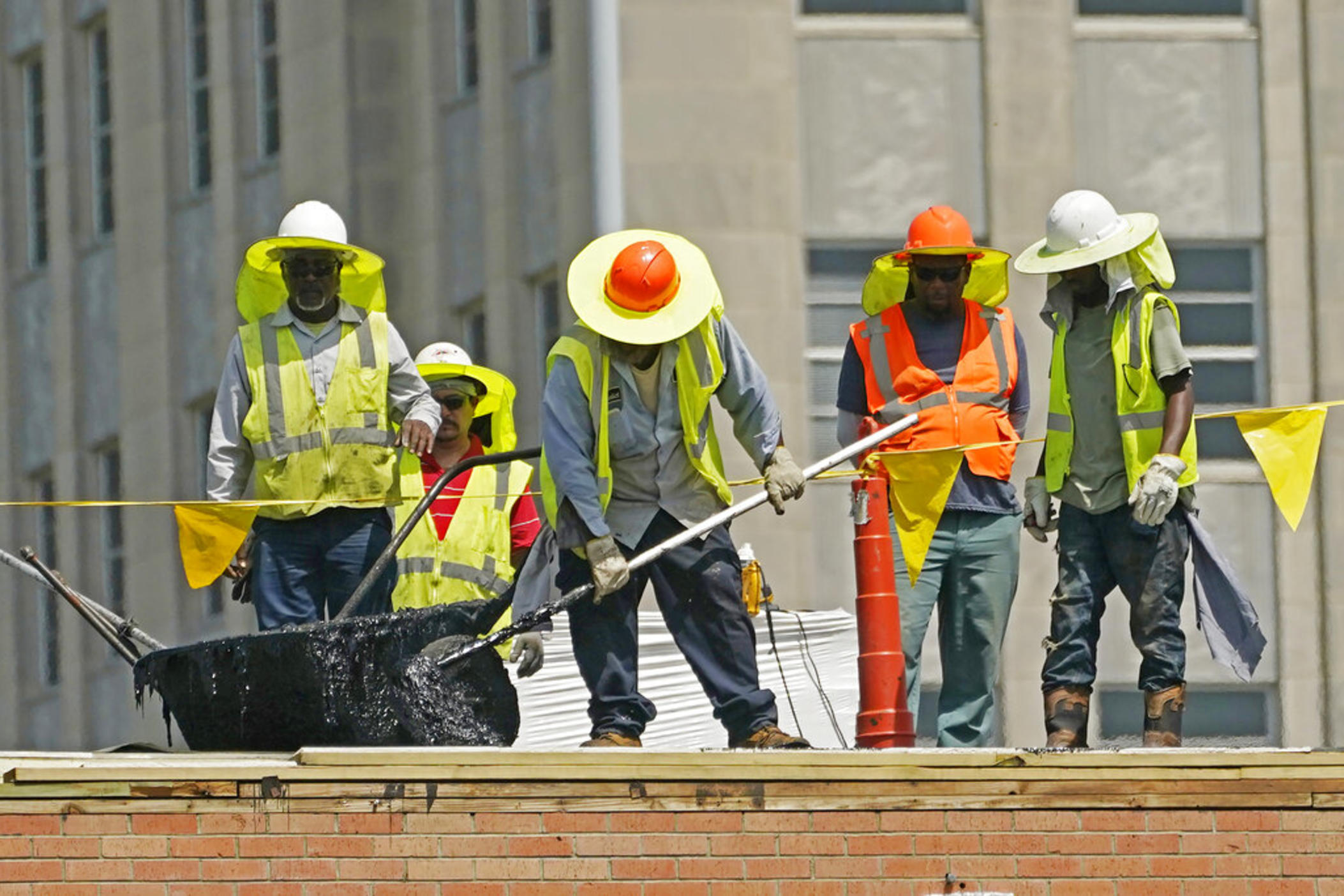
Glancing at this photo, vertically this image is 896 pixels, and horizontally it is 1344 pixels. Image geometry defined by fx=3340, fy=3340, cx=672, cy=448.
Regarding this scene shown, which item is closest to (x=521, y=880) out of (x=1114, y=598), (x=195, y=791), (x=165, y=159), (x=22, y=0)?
(x=195, y=791)

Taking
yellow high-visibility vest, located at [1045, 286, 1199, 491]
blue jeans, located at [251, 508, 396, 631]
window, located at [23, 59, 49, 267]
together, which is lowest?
blue jeans, located at [251, 508, 396, 631]

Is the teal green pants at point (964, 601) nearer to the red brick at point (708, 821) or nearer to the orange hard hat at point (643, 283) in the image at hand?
the orange hard hat at point (643, 283)

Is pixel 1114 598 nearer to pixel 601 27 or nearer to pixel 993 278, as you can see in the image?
pixel 601 27

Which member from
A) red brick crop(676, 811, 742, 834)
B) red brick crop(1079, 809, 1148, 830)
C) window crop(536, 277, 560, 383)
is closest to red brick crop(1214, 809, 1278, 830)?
red brick crop(1079, 809, 1148, 830)

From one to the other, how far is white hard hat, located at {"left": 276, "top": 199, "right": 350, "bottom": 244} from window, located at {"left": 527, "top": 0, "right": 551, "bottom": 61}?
1256 centimetres

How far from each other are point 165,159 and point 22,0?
4.11 metres

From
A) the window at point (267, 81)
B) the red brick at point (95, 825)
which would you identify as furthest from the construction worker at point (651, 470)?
the window at point (267, 81)

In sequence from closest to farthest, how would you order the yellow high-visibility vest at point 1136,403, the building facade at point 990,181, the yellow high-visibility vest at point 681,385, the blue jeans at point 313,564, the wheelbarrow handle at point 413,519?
the yellow high-visibility vest at point 681,385
the yellow high-visibility vest at point 1136,403
the wheelbarrow handle at point 413,519
the blue jeans at point 313,564
the building facade at point 990,181

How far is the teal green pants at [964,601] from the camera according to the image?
1223 cm

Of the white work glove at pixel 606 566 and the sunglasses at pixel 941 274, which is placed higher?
the sunglasses at pixel 941 274

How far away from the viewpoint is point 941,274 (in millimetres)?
12688

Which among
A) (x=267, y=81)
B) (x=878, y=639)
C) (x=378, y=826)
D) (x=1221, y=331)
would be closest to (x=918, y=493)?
(x=878, y=639)

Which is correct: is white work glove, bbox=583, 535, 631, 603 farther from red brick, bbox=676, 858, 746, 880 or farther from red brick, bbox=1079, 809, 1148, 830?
red brick, bbox=1079, 809, 1148, 830

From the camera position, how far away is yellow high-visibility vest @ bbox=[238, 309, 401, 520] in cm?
1266
